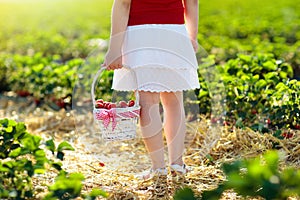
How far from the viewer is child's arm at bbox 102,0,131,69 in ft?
10.7

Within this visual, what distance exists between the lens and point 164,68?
130 inches

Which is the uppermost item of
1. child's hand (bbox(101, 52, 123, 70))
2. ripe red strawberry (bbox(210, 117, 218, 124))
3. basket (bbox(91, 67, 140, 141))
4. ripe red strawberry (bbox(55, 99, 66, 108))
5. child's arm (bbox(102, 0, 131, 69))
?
child's arm (bbox(102, 0, 131, 69))

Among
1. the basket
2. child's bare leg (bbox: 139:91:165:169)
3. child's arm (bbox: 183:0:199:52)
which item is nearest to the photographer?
the basket

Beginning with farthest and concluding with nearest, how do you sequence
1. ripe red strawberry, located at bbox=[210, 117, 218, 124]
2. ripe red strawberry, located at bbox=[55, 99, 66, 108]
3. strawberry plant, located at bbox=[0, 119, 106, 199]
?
ripe red strawberry, located at bbox=[55, 99, 66, 108]
ripe red strawberry, located at bbox=[210, 117, 218, 124]
strawberry plant, located at bbox=[0, 119, 106, 199]

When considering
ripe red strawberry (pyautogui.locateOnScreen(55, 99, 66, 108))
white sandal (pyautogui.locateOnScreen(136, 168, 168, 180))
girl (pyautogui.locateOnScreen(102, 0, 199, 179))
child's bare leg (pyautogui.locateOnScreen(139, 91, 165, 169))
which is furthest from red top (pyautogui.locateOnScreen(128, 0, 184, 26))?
ripe red strawberry (pyautogui.locateOnScreen(55, 99, 66, 108))

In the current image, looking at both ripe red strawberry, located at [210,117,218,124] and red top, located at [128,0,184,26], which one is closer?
red top, located at [128,0,184,26]

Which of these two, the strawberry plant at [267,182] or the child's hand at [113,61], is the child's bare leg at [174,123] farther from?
the strawberry plant at [267,182]

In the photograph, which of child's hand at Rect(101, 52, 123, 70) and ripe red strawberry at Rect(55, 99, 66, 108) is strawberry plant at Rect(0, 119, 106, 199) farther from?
ripe red strawberry at Rect(55, 99, 66, 108)

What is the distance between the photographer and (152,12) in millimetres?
3295

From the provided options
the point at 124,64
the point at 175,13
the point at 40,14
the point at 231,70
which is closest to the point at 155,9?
the point at 175,13

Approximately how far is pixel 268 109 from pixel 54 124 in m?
1.75

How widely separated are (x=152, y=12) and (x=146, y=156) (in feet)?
4.03

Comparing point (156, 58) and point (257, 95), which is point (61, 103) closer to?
point (257, 95)

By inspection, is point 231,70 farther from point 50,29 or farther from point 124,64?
point 50,29
